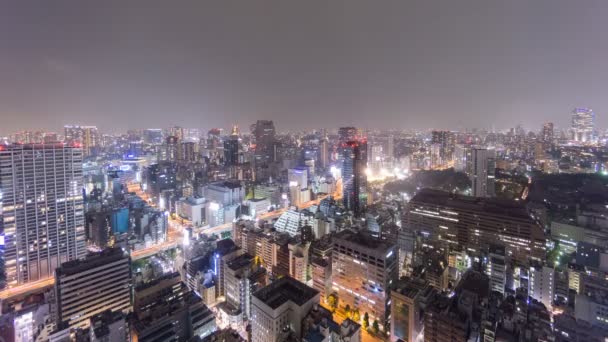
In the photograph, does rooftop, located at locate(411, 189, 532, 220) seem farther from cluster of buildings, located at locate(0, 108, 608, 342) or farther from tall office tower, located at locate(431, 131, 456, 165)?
tall office tower, located at locate(431, 131, 456, 165)

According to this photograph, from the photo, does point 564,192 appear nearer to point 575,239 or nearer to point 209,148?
point 575,239

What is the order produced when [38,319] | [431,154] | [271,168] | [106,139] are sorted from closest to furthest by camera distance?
[38,319]
[271,168]
[431,154]
[106,139]

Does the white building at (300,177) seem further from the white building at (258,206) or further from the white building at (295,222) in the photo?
the white building at (295,222)

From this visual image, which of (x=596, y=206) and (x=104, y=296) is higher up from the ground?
(x=596, y=206)

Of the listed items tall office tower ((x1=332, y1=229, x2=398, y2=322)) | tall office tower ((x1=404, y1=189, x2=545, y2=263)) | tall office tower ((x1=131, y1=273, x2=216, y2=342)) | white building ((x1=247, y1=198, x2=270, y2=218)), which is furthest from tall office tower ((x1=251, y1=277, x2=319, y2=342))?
white building ((x1=247, y1=198, x2=270, y2=218))

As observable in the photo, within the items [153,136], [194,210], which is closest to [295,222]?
[194,210]

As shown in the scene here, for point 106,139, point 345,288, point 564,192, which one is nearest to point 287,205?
point 345,288

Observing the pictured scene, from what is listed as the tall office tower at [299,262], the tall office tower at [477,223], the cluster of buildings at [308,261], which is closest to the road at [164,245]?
the cluster of buildings at [308,261]
